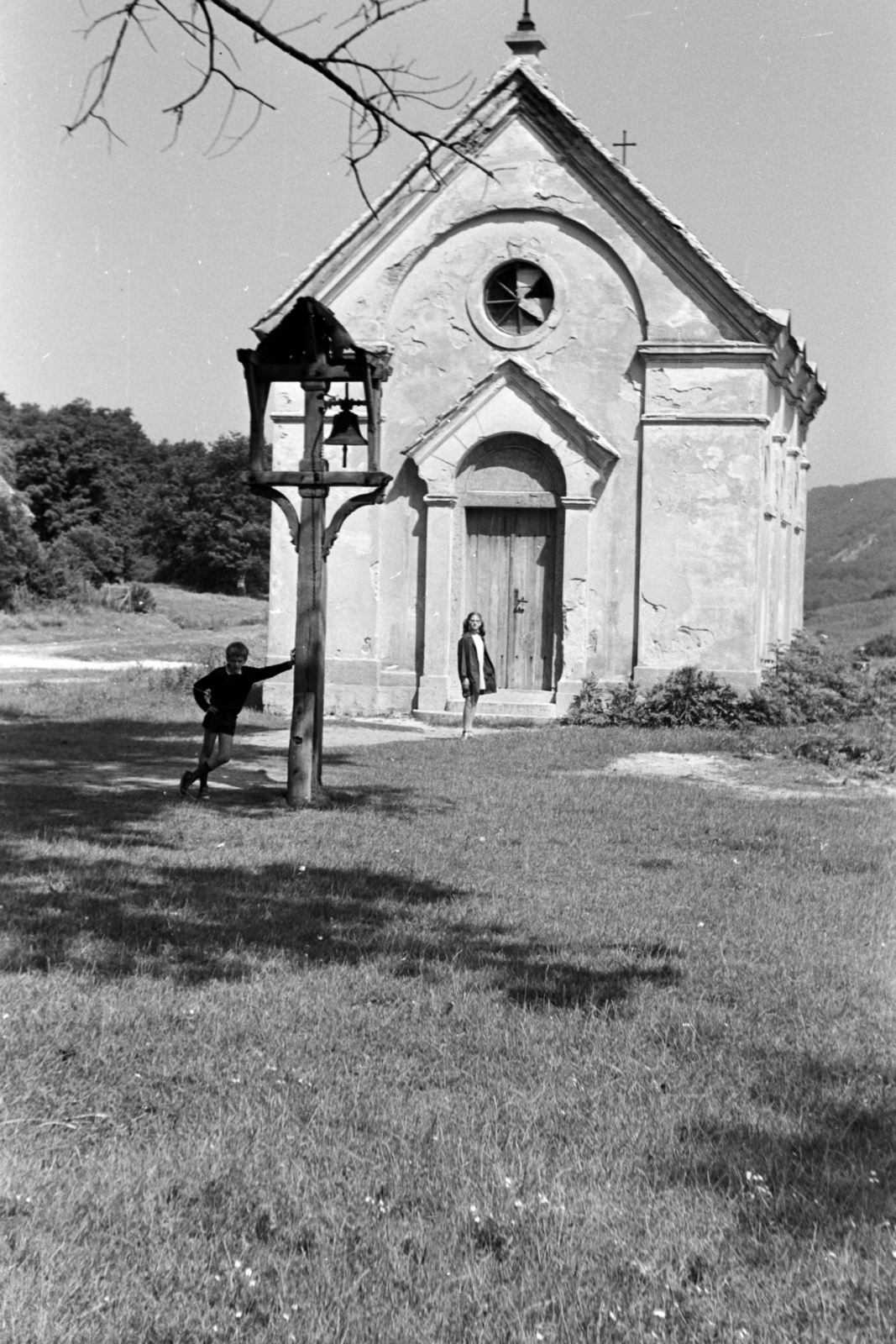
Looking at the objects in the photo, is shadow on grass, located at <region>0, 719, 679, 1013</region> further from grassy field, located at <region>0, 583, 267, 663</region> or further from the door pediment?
grassy field, located at <region>0, 583, 267, 663</region>

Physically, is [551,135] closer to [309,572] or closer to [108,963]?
[309,572]

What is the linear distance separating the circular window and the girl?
4.61 meters

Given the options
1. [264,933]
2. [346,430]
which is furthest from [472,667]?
[264,933]

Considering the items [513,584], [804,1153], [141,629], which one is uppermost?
[513,584]

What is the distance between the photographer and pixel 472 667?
57.7 ft

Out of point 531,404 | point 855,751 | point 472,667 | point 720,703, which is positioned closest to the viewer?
point 855,751

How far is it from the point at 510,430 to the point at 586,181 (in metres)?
3.58

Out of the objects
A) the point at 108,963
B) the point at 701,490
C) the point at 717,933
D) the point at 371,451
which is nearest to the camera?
the point at 108,963

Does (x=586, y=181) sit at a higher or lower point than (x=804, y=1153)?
higher

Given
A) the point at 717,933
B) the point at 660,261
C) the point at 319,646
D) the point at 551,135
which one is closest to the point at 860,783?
the point at 319,646

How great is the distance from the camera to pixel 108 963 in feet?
19.9

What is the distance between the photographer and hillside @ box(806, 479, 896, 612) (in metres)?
66.9

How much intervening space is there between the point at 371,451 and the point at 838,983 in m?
6.01

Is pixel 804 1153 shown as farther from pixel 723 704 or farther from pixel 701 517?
pixel 701 517
